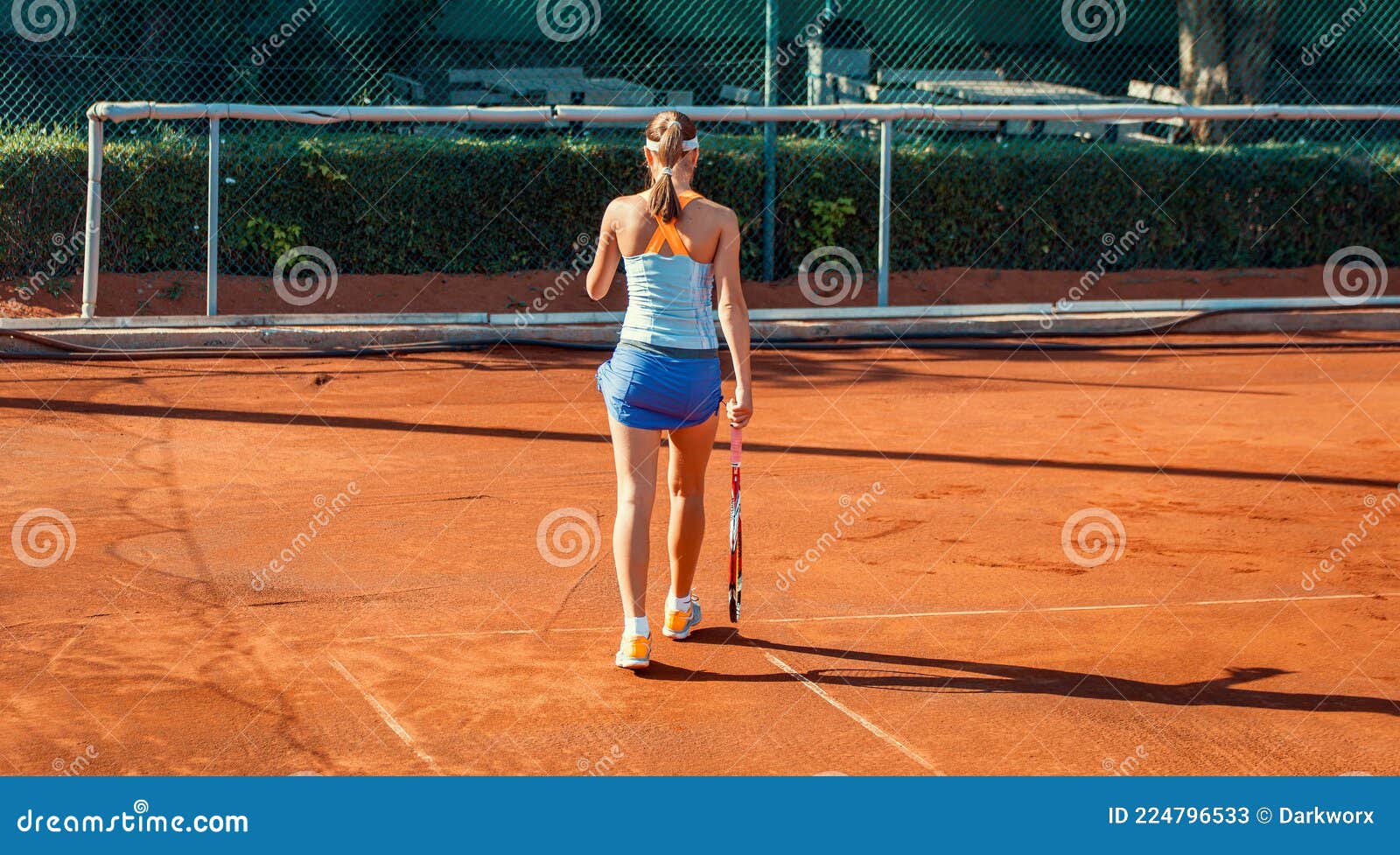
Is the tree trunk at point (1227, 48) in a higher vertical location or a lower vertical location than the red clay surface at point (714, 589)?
higher

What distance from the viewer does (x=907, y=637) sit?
20.0 feet

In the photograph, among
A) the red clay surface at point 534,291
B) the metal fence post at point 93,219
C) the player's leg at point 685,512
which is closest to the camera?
the player's leg at point 685,512

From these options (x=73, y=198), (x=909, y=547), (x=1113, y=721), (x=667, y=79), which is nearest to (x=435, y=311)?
(x=73, y=198)

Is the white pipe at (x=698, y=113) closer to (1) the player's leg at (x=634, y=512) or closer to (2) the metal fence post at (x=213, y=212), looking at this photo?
(2) the metal fence post at (x=213, y=212)

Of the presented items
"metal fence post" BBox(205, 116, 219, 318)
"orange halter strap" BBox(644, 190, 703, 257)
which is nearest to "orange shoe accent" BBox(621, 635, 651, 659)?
"orange halter strap" BBox(644, 190, 703, 257)

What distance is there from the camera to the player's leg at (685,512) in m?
5.67

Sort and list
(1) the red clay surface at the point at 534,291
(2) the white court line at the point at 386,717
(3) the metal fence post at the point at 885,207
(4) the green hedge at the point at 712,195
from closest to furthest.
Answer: (2) the white court line at the point at 386,717, (1) the red clay surface at the point at 534,291, (4) the green hedge at the point at 712,195, (3) the metal fence post at the point at 885,207

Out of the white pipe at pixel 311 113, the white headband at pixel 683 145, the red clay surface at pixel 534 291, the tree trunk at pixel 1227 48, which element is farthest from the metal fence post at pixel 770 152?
the white headband at pixel 683 145

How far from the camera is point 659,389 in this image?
546 centimetres

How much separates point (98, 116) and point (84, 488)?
4660mm

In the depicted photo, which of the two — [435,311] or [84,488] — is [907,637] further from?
[435,311]

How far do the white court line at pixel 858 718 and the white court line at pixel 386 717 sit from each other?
1.45 meters

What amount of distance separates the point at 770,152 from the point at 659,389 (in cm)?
864

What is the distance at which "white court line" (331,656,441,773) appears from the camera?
4843mm
